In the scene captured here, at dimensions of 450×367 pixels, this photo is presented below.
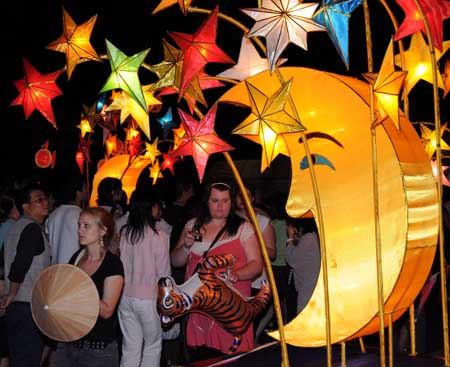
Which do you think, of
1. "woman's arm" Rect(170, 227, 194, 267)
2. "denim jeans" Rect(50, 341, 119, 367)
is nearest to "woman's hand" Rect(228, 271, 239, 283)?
"woman's arm" Rect(170, 227, 194, 267)

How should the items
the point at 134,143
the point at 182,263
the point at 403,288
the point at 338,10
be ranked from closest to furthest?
the point at 338,10, the point at 403,288, the point at 182,263, the point at 134,143

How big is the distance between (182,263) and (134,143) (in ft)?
9.54

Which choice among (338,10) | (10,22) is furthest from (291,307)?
(10,22)

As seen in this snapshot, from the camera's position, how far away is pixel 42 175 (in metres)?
16.5

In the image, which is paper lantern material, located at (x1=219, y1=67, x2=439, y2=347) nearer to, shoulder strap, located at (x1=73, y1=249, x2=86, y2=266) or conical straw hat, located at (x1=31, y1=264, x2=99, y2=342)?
conical straw hat, located at (x1=31, y1=264, x2=99, y2=342)

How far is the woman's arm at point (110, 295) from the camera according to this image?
171 inches

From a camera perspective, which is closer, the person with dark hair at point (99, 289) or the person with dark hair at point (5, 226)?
the person with dark hair at point (99, 289)

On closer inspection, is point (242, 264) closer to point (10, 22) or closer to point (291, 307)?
point (291, 307)

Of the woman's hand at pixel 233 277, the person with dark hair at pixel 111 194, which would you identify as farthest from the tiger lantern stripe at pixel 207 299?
the person with dark hair at pixel 111 194

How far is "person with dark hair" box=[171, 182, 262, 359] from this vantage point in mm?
4840

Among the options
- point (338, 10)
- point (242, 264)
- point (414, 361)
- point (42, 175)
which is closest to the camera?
point (338, 10)

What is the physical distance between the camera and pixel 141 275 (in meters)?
5.57

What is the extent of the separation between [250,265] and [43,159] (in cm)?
648

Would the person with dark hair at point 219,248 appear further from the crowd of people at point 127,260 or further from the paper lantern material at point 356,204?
the paper lantern material at point 356,204
